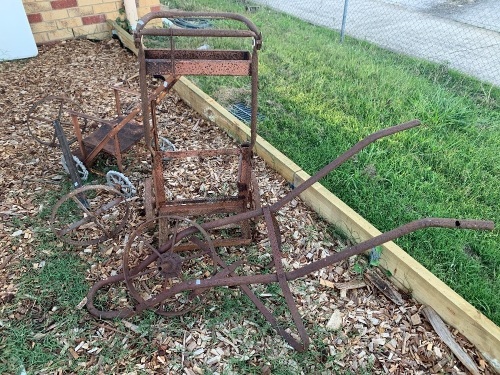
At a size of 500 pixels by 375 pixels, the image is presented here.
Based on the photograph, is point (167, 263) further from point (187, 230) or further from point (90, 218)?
point (90, 218)

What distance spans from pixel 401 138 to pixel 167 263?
2687mm

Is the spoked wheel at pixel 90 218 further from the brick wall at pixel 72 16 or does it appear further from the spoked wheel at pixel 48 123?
the brick wall at pixel 72 16

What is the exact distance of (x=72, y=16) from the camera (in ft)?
20.2

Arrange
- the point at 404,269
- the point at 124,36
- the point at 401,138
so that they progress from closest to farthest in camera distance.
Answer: the point at 404,269
the point at 401,138
the point at 124,36

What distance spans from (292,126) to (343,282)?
189cm

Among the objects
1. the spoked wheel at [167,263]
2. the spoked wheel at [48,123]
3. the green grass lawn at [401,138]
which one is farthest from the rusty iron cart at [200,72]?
the spoked wheel at [48,123]

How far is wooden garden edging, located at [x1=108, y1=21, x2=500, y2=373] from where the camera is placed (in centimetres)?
250

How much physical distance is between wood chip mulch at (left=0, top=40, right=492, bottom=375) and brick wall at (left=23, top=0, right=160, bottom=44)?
7.92 ft

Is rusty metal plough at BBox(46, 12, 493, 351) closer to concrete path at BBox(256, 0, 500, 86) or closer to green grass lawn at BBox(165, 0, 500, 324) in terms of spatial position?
green grass lawn at BBox(165, 0, 500, 324)

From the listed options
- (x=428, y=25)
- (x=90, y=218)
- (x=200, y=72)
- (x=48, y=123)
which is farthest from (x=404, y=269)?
(x=428, y=25)

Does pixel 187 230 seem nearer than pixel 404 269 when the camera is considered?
Yes

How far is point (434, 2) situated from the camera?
10000 mm

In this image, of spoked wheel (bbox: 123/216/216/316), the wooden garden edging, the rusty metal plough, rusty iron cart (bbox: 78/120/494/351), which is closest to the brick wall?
the wooden garden edging

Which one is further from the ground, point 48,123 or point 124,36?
point 124,36
